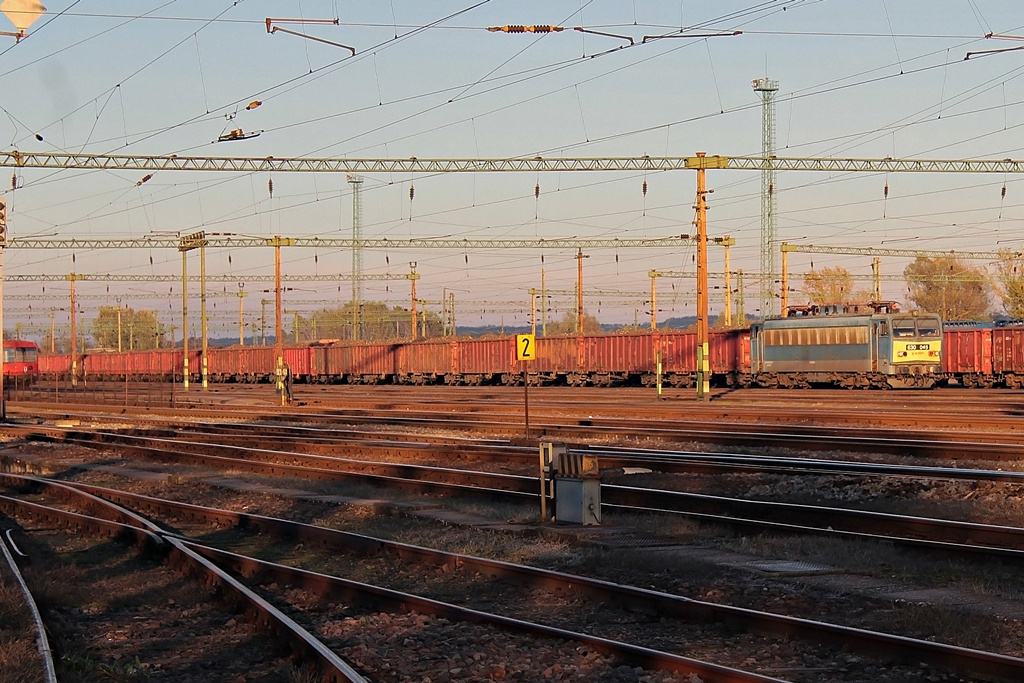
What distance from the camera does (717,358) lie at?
50.8 metres

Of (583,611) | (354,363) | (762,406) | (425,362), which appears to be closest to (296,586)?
(583,611)

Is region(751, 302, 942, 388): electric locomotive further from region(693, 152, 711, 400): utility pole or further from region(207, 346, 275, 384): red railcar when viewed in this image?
region(207, 346, 275, 384): red railcar

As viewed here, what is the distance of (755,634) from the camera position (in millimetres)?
8633

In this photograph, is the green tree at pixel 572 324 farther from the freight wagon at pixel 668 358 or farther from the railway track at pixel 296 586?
the railway track at pixel 296 586

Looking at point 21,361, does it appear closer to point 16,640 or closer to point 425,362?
point 425,362

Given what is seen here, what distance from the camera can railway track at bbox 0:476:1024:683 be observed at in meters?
7.40

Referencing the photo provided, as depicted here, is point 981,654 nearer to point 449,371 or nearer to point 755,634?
point 755,634

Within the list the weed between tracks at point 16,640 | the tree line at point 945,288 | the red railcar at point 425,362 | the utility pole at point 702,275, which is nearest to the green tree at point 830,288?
the tree line at point 945,288

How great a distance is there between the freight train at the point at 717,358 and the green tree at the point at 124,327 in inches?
2978

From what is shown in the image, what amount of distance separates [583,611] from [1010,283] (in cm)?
7383

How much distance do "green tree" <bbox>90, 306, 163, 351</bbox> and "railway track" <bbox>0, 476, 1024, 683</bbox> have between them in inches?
5121

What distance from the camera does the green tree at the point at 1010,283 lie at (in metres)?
73.2

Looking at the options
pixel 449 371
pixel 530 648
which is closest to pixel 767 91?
pixel 449 371

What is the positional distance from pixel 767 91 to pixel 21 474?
194ft
